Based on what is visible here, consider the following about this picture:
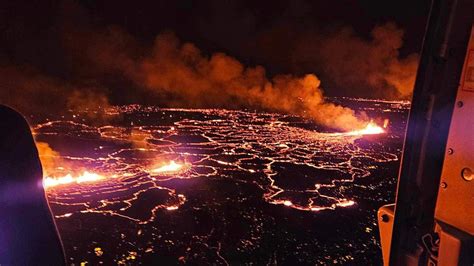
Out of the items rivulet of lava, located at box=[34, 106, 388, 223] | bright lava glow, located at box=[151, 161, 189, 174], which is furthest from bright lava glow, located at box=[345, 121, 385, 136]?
bright lava glow, located at box=[151, 161, 189, 174]

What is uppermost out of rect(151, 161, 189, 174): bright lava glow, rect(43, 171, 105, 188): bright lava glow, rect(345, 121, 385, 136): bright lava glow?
rect(345, 121, 385, 136): bright lava glow

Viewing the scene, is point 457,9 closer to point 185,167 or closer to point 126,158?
point 185,167

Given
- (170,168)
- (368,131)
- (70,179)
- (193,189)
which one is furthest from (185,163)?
(368,131)

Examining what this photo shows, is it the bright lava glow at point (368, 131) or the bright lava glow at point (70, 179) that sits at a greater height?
the bright lava glow at point (368, 131)

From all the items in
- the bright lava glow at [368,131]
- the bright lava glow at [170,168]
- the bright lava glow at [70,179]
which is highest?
the bright lava glow at [368,131]

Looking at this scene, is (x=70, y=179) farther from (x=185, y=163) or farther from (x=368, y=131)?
(x=368, y=131)

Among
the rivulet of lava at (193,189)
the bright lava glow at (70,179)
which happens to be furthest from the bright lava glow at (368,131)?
the bright lava glow at (70,179)

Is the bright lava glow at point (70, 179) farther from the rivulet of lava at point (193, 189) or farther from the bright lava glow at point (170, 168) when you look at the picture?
the bright lava glow at point (170, 168)

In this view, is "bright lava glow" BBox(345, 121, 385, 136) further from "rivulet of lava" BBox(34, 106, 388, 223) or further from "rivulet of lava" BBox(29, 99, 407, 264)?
"rivulet of lava" BBox(29, 99, 407, 264)

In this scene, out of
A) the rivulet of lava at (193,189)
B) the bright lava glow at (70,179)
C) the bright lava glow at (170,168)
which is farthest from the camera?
the bright lava glow at (170,168)
